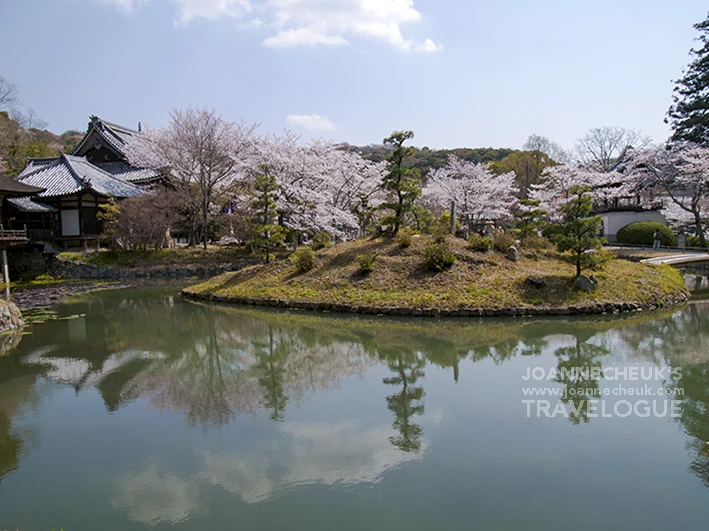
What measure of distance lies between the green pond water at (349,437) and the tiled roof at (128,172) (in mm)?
19788

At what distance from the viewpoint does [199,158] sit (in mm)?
24750

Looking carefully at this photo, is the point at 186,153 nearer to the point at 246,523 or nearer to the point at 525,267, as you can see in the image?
the point at 525,267

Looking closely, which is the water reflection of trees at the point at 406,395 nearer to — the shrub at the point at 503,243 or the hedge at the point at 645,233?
the shrub at the point at 503,243

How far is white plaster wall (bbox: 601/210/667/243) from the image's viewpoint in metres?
28.9

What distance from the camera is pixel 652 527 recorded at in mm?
3729

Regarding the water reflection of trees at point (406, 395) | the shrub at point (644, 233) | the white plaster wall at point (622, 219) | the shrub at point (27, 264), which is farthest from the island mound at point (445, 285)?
the white plaster wall at point (622, 219)

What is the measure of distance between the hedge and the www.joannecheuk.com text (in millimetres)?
20236

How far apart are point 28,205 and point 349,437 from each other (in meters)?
25.1

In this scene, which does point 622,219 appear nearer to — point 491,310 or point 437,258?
point 437,258

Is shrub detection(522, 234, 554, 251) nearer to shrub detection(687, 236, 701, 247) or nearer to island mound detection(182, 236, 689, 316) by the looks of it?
island mound detection(182, 236, 689, 316)

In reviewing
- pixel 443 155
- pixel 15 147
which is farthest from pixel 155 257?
pixel 443 155

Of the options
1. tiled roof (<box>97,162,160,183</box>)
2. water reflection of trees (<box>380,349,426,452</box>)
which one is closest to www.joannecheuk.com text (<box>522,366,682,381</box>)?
water reflection of trees (<box>380,349,426,452</box>)

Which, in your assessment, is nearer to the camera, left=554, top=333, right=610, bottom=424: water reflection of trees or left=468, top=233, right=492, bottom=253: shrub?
left=554, top=333, right=610, bottom=424: water reflection of trees

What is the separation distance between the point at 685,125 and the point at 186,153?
90.0 ft
